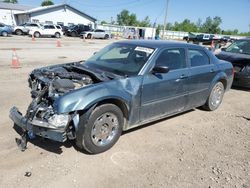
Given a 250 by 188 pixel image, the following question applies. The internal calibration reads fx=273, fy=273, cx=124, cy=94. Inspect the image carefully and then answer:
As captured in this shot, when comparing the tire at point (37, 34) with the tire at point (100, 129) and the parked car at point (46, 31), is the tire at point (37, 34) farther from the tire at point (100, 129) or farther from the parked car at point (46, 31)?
the tire at point (100, 129)

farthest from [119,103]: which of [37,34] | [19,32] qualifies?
[19,32]

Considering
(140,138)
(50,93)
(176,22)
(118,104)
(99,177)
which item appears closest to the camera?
(99,177)

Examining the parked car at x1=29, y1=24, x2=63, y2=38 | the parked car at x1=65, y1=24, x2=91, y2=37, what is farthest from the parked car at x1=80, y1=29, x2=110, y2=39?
the parked car at x1=29, y1=24, x2=63, y2=38

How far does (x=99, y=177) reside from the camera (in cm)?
359

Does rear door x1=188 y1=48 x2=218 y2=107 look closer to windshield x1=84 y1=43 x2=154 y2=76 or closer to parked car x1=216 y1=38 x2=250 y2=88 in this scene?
windshield x1=84 y1=43 x2=154 y2=76

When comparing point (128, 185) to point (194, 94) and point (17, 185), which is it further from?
point (194, 94)

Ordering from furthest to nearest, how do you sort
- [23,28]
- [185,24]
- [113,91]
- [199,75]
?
[185,24]
[23,28]
[199,75]
[113,91]

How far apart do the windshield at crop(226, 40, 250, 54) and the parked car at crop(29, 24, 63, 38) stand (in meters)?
27.3

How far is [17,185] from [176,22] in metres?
117

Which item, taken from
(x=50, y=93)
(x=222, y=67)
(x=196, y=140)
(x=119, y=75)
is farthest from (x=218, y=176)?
(x=222, y=67)

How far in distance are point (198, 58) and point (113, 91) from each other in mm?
2633

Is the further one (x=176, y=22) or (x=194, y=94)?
(x=176, y=22)

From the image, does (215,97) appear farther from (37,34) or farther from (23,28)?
(23,28)

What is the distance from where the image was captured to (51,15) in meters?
48.1
